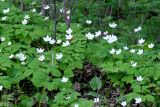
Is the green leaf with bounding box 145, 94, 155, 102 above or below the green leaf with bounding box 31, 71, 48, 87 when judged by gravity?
below

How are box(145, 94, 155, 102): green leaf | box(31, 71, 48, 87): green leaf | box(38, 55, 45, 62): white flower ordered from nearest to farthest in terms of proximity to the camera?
box(145, 94, 155, 102): green leaf
box(31, 71, 48, 87): green leaf
box(38, 55, 45, 62): white flower

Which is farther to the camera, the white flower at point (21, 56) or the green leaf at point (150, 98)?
the white flower at point (21, 56)

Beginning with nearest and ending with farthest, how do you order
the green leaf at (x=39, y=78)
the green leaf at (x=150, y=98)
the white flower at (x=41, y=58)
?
the green leaf at (x=150, y=98), the green leaf at (x=39, y=78), the white flower at (x=41, y=58)

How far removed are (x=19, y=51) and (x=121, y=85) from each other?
3.48ft

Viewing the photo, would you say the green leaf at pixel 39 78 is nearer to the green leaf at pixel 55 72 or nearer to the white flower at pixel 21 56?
the green leaf at pixel 55 72

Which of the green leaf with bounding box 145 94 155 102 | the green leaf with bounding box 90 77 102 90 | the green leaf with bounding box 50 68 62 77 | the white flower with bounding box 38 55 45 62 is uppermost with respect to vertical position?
the white flower with bounding box 38 55 45 62

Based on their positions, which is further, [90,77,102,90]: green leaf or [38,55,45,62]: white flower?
[38,55,45,62]: white flower

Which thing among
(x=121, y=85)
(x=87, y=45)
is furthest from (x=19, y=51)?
(x=121, y=85)

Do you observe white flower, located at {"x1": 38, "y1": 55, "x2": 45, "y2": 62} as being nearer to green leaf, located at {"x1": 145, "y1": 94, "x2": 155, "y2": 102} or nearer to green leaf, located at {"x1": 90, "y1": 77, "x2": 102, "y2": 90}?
green leaf, located at {"x1": 90, "y1": 77, "x2": 102, "y2": 90}

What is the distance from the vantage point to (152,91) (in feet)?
11.0

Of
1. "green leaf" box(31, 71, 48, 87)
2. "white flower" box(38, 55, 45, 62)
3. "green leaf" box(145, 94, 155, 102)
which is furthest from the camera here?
"white flower" box(38, 55, 45, 62)

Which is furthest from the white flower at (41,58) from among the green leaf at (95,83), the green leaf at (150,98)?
the green leaf at (150,98)

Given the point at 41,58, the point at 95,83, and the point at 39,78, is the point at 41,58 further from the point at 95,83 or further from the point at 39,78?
the point at 95,83

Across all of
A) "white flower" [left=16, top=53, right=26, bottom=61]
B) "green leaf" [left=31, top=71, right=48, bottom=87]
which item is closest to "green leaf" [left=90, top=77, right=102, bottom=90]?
"green leaf" [left=31, top=71, right=48, bottom=87]
